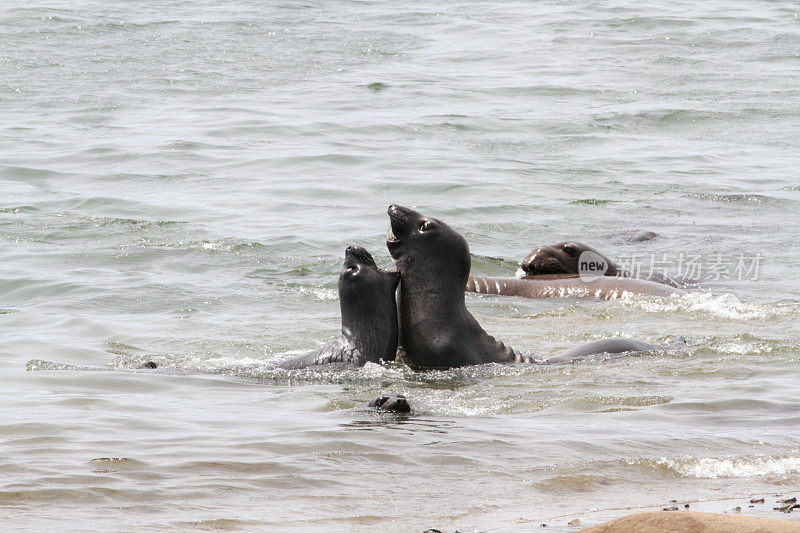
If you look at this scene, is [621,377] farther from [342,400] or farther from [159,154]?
[159,154]

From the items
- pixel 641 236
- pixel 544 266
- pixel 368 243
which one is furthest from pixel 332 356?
pixel 641 236

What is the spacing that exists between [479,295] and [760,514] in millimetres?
5236

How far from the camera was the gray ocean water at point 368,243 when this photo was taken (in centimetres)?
458

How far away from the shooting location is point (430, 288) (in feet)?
20.0

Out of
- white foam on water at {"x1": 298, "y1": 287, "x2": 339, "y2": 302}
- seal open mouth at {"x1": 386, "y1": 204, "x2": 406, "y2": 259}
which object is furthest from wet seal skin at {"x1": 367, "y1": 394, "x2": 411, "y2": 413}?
white foam on water at {"x1": 298, "y1": 287, "x2": 339, "y2": 302}

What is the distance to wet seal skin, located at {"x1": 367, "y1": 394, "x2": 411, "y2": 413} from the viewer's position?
17.4 ft

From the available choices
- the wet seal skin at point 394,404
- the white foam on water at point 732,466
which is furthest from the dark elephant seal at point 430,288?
the white foam on water at point 732,466

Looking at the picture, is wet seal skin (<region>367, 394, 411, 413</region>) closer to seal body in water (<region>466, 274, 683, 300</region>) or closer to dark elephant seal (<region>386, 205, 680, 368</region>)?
dark elephant seal (<region>386, 205, 680, 368</region>)

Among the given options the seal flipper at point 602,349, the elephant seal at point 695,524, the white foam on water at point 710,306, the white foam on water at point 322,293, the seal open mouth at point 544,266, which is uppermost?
Result: the elephant seal at point 695,524

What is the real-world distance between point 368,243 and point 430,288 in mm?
4714

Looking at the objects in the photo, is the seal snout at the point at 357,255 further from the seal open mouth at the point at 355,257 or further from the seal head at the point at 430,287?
the seal head at the point at 430,287

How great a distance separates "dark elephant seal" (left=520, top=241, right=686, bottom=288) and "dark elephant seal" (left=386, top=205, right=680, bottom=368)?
3.53m

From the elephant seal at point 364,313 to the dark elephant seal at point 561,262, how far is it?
12.2 ft

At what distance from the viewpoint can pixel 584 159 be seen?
1531 cm
